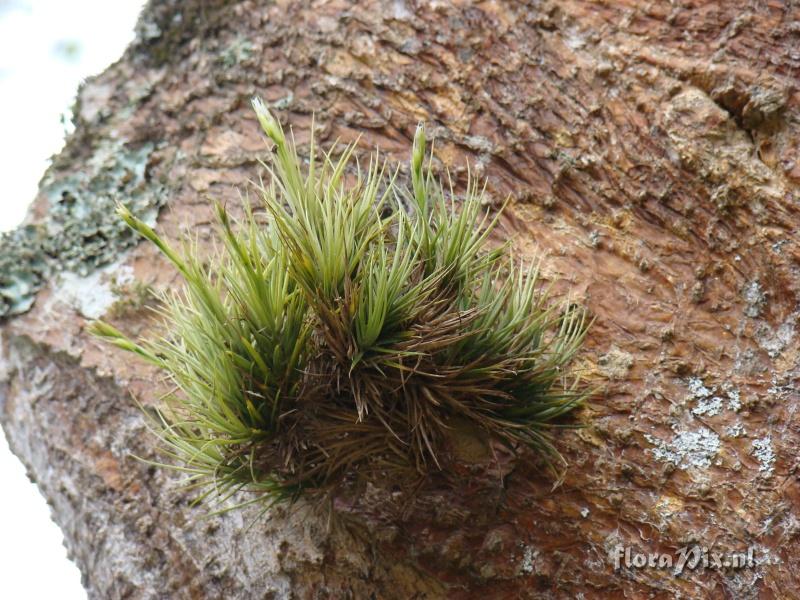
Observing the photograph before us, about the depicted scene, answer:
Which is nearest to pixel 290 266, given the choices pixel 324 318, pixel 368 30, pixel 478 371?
pixel 324 318

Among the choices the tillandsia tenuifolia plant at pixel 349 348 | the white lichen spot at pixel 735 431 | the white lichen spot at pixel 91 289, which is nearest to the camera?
the tillandsia tenuifolia plant at pixel 349 348

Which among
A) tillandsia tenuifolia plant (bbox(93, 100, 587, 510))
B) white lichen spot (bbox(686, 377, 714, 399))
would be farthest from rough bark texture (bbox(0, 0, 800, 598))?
tillandsia tenuifolia plant (bbox(93, 100, 587, 510))

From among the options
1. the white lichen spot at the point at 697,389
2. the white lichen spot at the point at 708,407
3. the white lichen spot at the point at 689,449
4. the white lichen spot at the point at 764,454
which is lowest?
the white lichen spot at the point at 764,454

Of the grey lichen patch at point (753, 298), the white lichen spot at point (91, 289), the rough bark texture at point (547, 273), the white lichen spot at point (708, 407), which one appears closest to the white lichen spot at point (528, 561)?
the rough bark texture at point (547, 273)

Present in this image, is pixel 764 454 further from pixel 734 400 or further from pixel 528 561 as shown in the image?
pixel 528 561

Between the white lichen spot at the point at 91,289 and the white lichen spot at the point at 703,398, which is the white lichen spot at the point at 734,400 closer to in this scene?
the white lichen spot at the point at 703,398

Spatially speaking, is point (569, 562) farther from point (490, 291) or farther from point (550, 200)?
point (550, 200)
